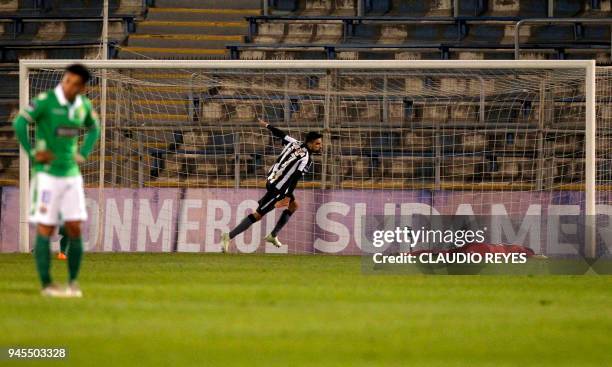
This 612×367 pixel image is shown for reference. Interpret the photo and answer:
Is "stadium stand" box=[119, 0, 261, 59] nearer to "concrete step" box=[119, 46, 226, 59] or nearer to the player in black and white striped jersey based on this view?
"concrete step" box=[119, 46, 226, 59]

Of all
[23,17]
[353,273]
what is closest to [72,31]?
[23,17]

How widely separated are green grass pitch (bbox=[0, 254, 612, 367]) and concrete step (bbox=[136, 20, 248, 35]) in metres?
12.9

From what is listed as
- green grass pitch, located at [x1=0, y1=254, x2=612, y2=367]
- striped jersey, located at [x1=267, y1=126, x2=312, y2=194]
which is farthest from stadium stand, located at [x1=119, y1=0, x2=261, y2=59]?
green grass pitch, located at [x1=0, y1=254, x2=612, y2=367]

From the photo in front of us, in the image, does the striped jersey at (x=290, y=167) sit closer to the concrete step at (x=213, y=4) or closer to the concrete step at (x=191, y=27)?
the concrete step at (x=191, y=27)

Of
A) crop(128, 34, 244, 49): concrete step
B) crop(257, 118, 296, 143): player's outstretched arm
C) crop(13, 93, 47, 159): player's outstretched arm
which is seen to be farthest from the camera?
crop(128, 34, 244, 49): concrete step

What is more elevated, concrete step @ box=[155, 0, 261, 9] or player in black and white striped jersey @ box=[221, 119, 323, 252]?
concrete step @ box=[155, 0, 261, 9]

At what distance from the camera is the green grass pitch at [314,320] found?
24.5 feet

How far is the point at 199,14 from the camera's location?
27062 mm

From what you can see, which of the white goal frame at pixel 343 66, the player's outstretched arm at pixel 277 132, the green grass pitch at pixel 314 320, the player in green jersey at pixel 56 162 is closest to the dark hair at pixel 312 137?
the player's outstretched arm at pixel 277 132

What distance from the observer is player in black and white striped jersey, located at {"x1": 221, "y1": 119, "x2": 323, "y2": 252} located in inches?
781

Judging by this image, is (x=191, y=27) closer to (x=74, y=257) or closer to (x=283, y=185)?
(x=283, y=185)

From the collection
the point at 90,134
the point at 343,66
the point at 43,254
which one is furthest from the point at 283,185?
the point at 43,254

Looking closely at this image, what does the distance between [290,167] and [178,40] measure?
7221mm

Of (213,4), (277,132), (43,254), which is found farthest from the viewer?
(213,4)
